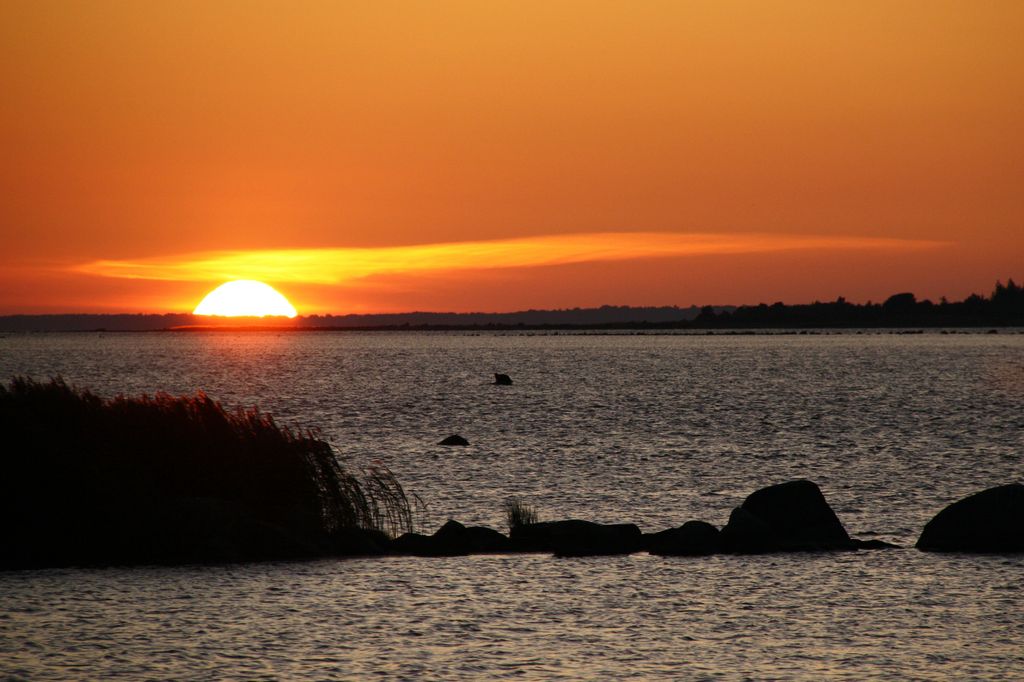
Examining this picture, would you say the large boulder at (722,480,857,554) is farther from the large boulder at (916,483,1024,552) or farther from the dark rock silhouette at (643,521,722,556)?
the large boulder at (916,483,1024,552)

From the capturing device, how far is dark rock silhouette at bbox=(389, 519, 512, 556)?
2823 cm

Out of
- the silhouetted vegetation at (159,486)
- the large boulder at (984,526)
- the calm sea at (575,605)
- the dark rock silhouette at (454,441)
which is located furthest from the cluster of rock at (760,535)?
the dark rock silhouette at (454,441)

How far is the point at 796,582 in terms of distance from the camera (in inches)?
980

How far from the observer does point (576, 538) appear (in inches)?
1131

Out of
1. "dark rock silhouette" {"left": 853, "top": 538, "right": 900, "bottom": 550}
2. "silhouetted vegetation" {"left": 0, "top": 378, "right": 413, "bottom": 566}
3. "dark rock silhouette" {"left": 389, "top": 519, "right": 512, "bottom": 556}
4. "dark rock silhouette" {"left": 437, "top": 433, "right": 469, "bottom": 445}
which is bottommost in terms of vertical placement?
"dark rock silhouette" {"left": 437, "top": 433, "right": 469, "bottom": 445}

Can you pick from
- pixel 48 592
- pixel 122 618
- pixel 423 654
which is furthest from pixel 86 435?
pixel 423 654

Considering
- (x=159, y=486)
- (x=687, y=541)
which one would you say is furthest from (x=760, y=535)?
(x=159, y=486)

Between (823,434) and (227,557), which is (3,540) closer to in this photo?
(227,557)

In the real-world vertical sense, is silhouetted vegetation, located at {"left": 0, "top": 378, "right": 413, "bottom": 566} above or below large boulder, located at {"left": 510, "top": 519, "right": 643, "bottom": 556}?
above

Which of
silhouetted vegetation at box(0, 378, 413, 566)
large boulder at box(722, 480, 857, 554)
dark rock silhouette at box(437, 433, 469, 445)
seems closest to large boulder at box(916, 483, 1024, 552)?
large boulder at box(722, 480, 857, 554)

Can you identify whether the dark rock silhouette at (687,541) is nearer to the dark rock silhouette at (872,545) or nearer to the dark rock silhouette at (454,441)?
the dark rock silhouette at (872,545)

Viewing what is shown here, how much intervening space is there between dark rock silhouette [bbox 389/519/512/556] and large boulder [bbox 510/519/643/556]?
0.50m

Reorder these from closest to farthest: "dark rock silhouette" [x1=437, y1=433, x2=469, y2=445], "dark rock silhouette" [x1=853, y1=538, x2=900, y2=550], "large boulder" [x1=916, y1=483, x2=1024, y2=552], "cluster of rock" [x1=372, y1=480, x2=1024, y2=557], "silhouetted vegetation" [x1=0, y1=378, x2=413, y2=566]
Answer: "silhouetted vegetation" [x1=0, y1=378, x2=413, y2=566], "large boulder" [x1=916, y1=483, x2=1024, y2=552], "cluster of rock" [x1=372, y1=480, x2=1024, y2=557], "dark rock silhouette" [x1=853, y1=538, x2=900, y2=550], "dark rock silhouette" [x1=437, y1=433, x2=469, y2=445]

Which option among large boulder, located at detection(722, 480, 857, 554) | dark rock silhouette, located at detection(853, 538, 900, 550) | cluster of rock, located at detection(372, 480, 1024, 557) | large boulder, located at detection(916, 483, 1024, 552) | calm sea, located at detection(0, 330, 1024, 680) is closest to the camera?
calm sea, located at detection(0, 330, 1024, 680)
